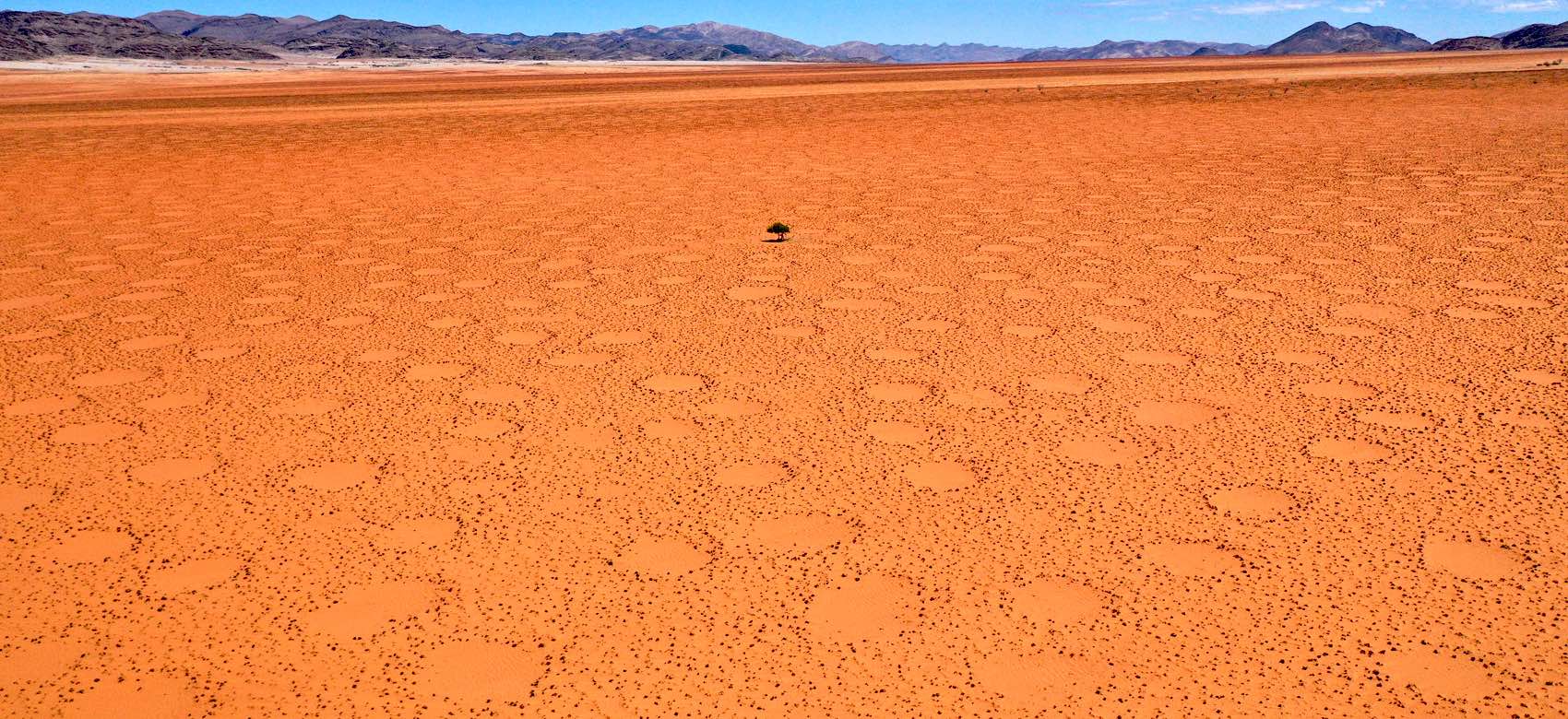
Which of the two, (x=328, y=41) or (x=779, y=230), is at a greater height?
(x=328, y=41)

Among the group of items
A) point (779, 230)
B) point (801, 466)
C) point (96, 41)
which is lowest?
point (801, 466)

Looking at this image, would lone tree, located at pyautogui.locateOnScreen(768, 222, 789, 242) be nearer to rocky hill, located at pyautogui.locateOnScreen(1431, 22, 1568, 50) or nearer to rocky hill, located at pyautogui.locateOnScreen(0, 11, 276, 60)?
rocky hill, located at pyautogui.locateOnScreen(0, 11, 276, 60)

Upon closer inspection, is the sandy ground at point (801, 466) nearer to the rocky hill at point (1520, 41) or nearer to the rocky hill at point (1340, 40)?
the rocky hill at point (1520, 41)

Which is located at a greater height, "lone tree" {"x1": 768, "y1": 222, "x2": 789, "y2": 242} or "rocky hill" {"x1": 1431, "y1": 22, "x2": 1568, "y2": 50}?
"rocky hill" {"x1": 1431, "y1": 22, "x2": 1568, "y2": 50}

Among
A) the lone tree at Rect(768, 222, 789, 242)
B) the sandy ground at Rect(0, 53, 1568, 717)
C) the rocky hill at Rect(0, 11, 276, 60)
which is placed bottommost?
the sandy ground at Rect(0, 53, 1568, 717)

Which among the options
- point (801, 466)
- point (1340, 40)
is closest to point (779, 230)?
point (801, 466)

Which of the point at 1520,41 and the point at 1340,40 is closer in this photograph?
the point at 1520,41

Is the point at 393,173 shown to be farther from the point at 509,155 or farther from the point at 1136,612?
the point at 1136,612

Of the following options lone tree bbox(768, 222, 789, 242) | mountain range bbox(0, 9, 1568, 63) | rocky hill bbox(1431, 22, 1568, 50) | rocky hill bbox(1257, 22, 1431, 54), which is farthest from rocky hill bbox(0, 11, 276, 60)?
rocky hill bbox(1257, 22, 1431, 54)

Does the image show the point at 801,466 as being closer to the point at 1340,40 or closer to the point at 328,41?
the point at 328,41

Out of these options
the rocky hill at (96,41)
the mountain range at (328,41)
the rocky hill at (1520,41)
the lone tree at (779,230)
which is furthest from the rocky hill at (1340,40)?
the lone tree at (779,230)
